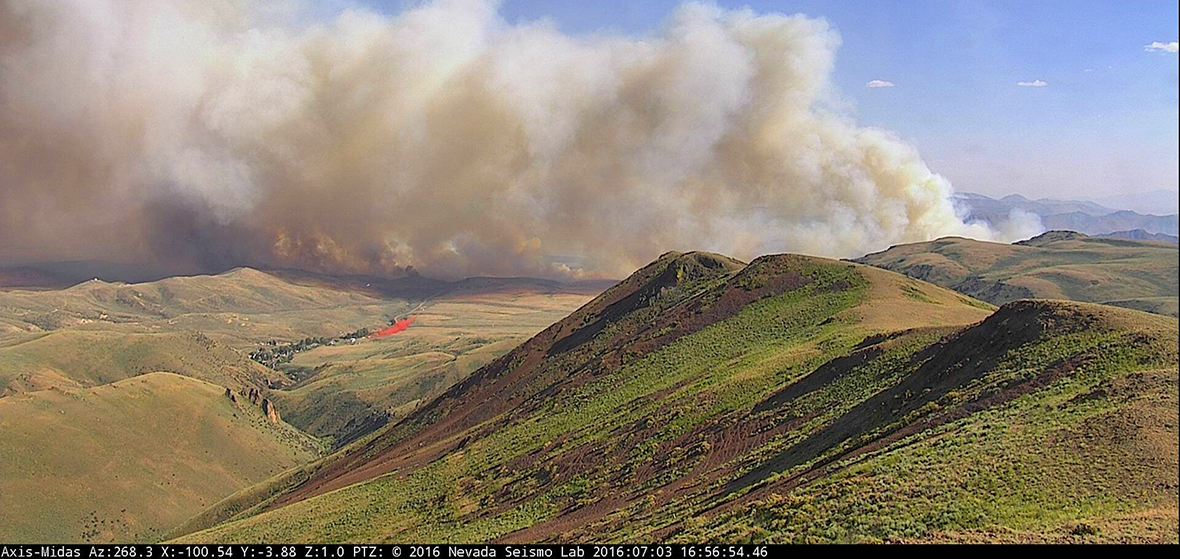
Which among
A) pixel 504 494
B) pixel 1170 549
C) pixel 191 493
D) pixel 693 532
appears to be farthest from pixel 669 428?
pixel 191 493

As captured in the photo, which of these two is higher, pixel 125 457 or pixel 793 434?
pixel 793 434

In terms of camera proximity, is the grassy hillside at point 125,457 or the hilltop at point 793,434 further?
the grassy hillside at point 125,457

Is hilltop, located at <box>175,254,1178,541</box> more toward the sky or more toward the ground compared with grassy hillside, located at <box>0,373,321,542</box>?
more toward the sky

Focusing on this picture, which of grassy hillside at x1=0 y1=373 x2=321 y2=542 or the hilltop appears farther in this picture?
grassy hillside at x1=0 y1=373 x2=321 y2=542

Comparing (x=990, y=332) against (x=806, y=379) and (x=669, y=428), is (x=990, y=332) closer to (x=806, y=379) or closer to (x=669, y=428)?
(x=806, y=379)
